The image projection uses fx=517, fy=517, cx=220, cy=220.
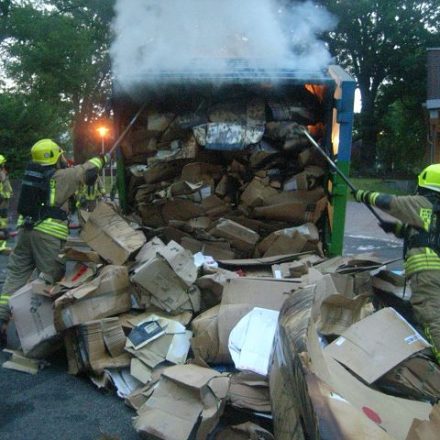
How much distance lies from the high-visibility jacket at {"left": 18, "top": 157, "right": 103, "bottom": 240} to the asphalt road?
941 mm

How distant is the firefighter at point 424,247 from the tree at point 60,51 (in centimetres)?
1115

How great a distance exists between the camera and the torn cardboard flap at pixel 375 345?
2646 mm

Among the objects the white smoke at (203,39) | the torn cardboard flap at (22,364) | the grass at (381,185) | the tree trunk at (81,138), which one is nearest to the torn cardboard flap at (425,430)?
the torn cardboard flap at (22,364)

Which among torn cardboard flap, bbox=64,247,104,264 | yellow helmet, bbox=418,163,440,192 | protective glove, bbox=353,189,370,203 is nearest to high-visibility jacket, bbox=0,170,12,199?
torn cardboard flap, bbox=64,247,104,264

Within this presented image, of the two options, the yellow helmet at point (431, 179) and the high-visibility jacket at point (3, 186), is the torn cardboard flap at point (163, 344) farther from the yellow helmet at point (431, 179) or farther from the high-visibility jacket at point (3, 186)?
the high-visibility jacket at point (3, 186)

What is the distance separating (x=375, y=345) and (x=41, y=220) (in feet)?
8.44

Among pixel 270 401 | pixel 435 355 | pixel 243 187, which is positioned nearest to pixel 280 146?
pixel 243 187

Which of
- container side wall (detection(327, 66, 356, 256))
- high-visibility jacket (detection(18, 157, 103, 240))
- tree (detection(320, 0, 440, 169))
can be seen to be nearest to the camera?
high-visibility jacket (detection(18, 157, 103, 240))

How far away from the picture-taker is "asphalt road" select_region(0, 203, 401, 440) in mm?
2721

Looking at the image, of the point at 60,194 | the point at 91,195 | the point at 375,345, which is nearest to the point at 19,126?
the point at 91,195

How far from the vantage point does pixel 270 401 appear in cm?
250

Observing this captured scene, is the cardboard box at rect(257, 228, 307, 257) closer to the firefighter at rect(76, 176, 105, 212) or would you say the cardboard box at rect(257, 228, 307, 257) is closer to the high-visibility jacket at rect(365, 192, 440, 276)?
the high-visibility jacket at rect(365, 192, 440, 276)

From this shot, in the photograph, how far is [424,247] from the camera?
10.3ft

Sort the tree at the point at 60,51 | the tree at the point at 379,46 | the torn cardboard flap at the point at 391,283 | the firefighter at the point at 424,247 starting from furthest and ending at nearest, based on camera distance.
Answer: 1. the tree at the point at 379,46
2. the tree at the point at 60,51
3. the torn cardboard flap at the point at 391,283
4. the firefighter at the point at 424,247
